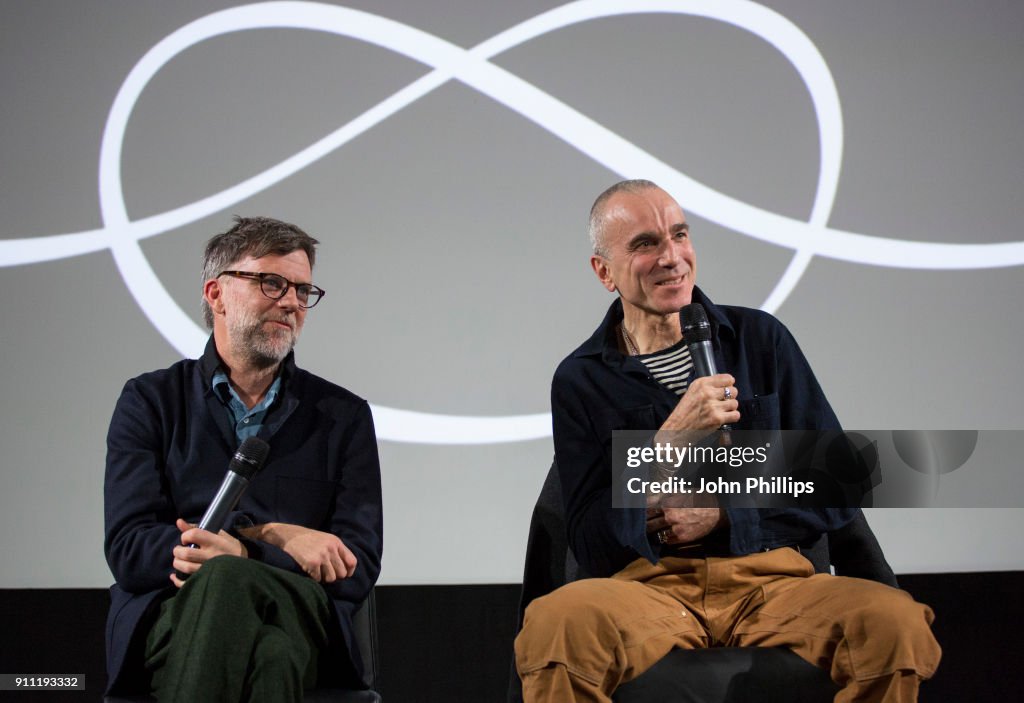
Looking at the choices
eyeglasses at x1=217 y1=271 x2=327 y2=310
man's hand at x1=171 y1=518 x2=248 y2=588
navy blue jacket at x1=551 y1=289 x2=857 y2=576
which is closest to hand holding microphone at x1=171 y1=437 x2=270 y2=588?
man's hand at x1=171 y1=518 x2=248 y2=588

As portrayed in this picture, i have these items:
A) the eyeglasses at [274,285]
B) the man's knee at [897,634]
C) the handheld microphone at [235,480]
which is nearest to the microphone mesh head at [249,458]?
the handheld microphone at [235,480]

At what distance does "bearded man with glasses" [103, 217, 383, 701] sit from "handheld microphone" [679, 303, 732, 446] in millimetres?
840

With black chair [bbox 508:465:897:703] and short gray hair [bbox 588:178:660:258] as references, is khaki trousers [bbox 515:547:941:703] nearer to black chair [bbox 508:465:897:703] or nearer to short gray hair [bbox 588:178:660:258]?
black chair [bbox 508:465:897:703]

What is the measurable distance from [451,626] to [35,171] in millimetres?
1995

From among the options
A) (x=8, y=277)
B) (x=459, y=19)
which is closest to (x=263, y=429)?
(x=8, y=277)

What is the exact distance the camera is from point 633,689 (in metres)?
1.87

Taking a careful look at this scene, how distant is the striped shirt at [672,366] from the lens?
229 centimetres

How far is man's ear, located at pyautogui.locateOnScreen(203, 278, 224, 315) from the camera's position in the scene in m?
2.49

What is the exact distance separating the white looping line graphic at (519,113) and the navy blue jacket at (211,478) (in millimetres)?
785

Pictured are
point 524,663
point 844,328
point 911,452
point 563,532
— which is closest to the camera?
point 524,663

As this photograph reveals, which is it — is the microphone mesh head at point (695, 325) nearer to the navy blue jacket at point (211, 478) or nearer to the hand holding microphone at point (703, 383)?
the hand holding microphone at point (703, 383)

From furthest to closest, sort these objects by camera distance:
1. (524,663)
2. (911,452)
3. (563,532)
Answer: (911,452)
(563,532)
(524,663)

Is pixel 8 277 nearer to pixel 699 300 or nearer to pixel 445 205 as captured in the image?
pixel 445 205

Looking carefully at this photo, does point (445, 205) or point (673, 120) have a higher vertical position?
point (673, 120)
